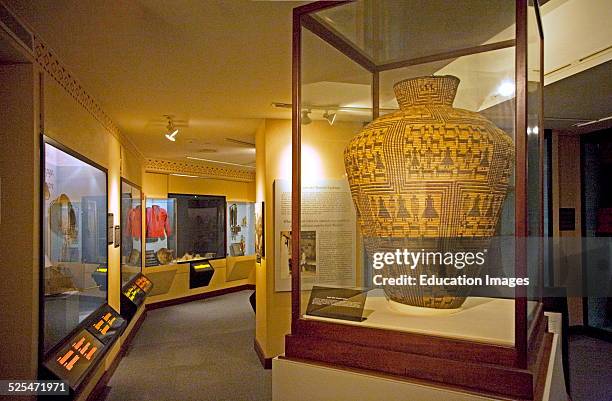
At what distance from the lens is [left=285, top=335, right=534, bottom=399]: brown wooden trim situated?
853 millimetres

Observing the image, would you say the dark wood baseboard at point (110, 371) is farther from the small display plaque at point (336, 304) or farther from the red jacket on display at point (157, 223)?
the small display plaque at point (336, 304)

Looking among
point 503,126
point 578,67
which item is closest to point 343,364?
point 503,126

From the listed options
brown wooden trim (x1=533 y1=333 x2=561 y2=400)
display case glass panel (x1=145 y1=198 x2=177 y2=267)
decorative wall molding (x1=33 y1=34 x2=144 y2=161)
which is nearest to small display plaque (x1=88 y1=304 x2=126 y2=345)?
decorative wall molding (x1=33 y1=34 x2=144 y2=161)

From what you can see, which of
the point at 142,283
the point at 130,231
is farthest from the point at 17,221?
the point at 142,283

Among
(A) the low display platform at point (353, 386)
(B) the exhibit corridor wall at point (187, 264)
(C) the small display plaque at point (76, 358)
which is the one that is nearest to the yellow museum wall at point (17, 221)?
(C) the small display plaque at point (76, 358)

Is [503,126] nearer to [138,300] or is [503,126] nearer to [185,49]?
[185,49]

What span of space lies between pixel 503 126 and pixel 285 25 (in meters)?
1.24

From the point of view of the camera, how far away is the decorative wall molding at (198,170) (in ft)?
23.2

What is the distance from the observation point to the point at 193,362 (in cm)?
430

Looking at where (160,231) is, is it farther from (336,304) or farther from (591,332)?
(336,304)

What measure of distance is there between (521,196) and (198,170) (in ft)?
24.3

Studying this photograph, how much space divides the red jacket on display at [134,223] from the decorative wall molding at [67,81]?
4.06ft

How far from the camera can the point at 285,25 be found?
1.99m

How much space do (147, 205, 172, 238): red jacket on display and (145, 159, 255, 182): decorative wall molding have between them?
61 centimetres
